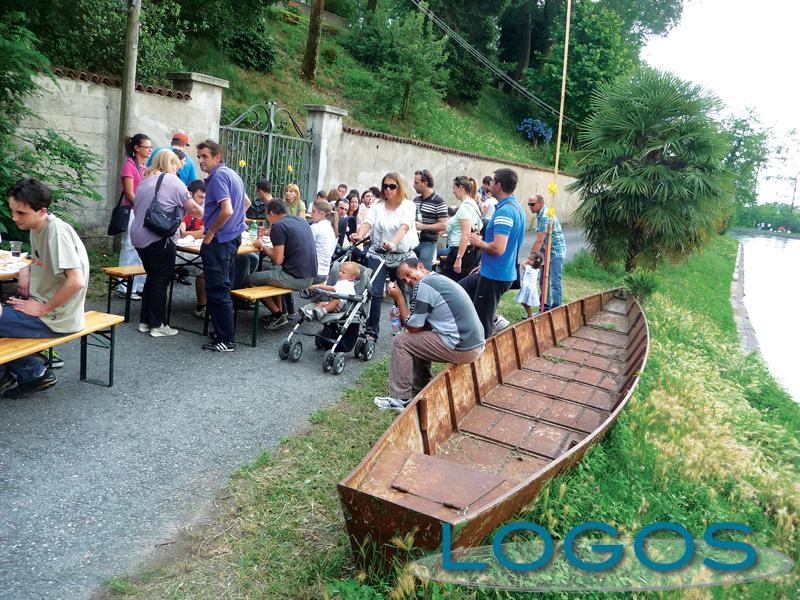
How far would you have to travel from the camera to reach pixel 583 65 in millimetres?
32844

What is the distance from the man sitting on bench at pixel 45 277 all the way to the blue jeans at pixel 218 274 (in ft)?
5.36

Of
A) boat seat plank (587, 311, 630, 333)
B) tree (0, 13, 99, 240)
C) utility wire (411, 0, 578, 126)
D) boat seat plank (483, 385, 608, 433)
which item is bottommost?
boat seat plank (483, 385, 608, 433)

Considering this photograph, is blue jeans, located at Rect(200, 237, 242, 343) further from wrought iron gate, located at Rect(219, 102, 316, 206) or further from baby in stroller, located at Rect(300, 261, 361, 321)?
wrought iron gate, located at Rect(219, 102, 316, 206)

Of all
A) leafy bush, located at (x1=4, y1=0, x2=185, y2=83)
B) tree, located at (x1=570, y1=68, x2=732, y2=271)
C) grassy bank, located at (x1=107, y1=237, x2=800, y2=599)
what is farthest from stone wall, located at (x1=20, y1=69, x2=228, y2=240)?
tree, located at (x1=570, y1=68, x2=732, y2=271)

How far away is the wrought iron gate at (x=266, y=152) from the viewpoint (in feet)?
39.4

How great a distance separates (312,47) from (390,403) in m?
18.9

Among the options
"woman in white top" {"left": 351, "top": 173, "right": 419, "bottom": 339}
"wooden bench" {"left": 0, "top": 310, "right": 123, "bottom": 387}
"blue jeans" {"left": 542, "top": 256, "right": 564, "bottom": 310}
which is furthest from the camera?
"blue jeans" {"left": 542, "top": 256, "right": 564, "bottom": 310}

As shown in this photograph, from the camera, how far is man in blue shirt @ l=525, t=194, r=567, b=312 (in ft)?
30.9

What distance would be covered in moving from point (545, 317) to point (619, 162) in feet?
24.6

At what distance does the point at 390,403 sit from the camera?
561 centimetres

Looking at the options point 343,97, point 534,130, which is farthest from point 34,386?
point 534,130

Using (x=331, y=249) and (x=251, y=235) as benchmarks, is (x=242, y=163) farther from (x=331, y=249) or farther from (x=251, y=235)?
(x=331, y=249)

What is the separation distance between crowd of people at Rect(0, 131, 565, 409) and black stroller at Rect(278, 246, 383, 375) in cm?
14

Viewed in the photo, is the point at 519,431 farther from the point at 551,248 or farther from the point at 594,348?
the point at 551,248
